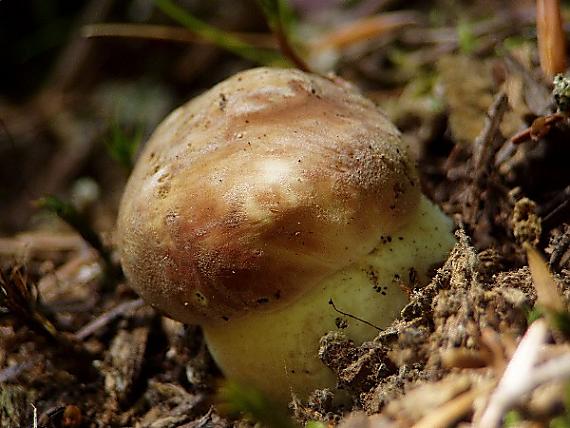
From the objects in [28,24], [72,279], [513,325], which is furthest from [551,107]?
[28,24]

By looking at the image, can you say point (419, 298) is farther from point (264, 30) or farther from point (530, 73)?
point (264, 30)

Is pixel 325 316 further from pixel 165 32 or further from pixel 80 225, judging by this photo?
pixel 165 32

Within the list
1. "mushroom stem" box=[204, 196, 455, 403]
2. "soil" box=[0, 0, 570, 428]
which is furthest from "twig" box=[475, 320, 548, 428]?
"mushroom stem" box=[204, 196, 455, 403]

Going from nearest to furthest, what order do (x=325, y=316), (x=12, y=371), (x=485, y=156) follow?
(x=325, y=316)
(x=12, y=371)
(x=485, y=156)

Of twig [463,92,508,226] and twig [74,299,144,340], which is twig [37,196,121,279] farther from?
twig [463,92,508,226]

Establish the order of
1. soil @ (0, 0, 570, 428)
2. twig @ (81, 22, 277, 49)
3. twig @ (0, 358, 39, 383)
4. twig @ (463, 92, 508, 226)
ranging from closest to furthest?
1. soil @ (0, 0, 570, 428)
2. twig @ (0, 358, 39, 383)
3. twig @ (463, 92, 508, 226)
4. twig @ (81, 22, 277, 49)

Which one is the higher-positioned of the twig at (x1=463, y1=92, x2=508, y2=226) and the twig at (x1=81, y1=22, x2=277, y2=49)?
the twig at (x1=81, y1=22, x2=277, y2=49)

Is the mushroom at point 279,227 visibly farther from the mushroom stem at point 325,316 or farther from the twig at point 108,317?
the twig at point 108,317

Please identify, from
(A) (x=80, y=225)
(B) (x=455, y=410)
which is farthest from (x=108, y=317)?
(B) (x=455, y=410)

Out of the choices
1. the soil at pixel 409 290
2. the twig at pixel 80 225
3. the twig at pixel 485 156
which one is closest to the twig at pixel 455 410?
the soil at pixel 409 290
